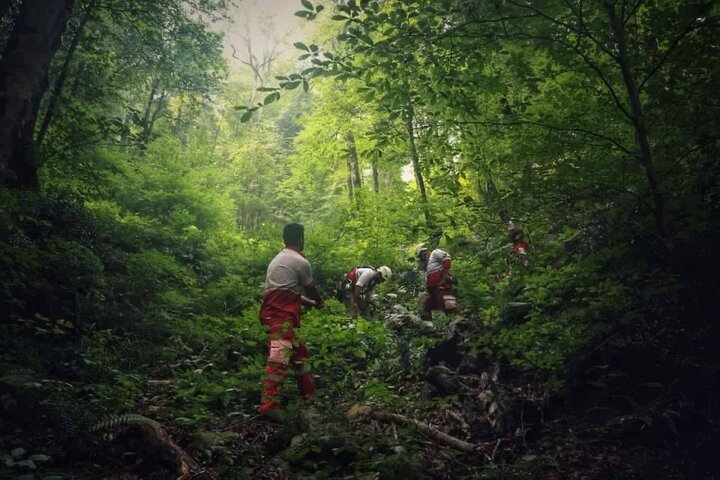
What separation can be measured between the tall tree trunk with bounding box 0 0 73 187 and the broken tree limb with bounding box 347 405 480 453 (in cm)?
546

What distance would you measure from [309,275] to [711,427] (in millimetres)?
4049

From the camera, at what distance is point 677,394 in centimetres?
322

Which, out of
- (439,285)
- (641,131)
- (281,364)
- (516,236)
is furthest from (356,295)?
(641,131)

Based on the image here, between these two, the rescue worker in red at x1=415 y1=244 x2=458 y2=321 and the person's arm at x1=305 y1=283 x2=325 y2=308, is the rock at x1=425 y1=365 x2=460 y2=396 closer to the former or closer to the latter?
the person's arm at x1=305 y1=283 x2=325 y2=308

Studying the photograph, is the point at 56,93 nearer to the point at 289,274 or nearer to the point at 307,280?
Result: the point at 289,274

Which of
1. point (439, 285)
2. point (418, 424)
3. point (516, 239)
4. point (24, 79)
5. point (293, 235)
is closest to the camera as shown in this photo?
point (516, 239)

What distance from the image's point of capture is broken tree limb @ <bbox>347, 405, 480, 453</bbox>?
154 inches

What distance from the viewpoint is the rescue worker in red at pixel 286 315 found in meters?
4.49

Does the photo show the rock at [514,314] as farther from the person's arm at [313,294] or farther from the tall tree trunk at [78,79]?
the tall tree trunk at [78,79]

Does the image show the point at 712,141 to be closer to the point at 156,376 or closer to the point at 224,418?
the point at 224,418

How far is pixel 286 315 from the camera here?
5078 millimetres

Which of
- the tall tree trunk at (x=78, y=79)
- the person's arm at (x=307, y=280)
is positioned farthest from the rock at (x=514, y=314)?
the tall tree trunk at (x=78, y=79)

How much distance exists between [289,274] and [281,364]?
3.83 ft

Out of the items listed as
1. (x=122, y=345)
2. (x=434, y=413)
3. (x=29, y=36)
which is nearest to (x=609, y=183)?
(x=434, y=413)
